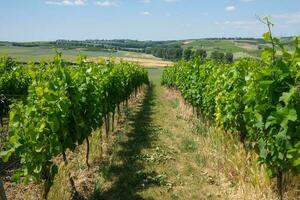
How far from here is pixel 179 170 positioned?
9.13 metres

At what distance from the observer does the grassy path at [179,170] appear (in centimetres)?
738

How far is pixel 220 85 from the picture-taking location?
10.6m

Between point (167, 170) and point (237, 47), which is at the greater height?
point (237, 47)

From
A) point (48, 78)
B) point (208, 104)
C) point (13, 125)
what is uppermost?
point (48, 78)

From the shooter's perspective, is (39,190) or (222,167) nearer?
(39,190)

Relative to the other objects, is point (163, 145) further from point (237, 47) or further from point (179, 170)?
point (237, 47)

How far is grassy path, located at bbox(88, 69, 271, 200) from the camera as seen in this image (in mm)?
7379

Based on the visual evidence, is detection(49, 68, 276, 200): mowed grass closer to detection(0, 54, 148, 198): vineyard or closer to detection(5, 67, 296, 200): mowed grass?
detection(5, 67, 296, 200): mowed grass

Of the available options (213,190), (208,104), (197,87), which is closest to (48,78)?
(213,190)

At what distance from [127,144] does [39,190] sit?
17.4 ft

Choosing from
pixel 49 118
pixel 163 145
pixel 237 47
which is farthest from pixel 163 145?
pixel 237 47

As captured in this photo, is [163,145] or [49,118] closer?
[49,118]

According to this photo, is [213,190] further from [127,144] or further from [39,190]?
[127,144]

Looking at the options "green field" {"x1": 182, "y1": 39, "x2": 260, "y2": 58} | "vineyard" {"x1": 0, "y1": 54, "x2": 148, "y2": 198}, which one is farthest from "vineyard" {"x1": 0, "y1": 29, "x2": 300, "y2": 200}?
"green field" {"x1": 182, "y1": 39, "x2": 260, "y2": 58}
